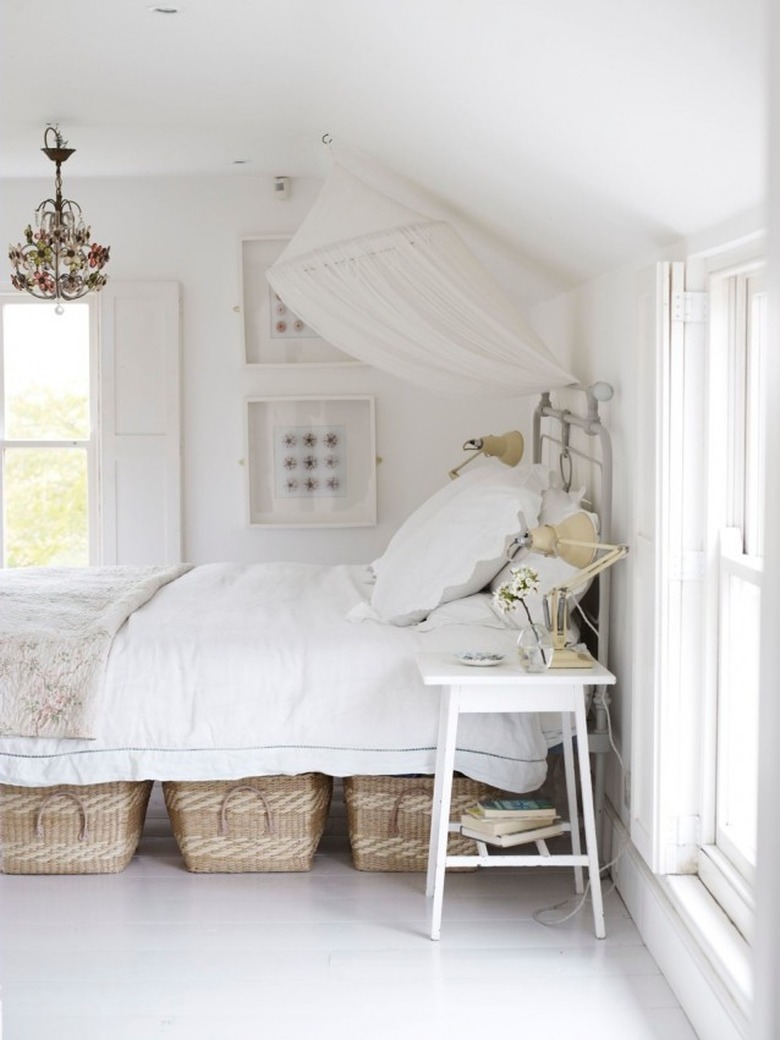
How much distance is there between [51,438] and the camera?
6.58 m

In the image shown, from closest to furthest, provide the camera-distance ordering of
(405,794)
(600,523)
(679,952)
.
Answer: (679,952), (405,794), (600,523)

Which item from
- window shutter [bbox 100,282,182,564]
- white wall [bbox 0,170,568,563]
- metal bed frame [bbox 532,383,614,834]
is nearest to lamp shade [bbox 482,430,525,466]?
metal bed frame [bbox 532,383,614,834]

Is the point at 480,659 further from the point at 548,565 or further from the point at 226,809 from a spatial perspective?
the point at 226,809

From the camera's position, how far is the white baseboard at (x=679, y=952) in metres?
2.43

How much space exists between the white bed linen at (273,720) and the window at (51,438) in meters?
3.07

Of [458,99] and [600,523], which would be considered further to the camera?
[600,523]

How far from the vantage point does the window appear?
6.56 m

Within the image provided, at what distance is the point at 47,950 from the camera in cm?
318

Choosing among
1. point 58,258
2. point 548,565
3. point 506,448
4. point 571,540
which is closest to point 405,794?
point 548,565

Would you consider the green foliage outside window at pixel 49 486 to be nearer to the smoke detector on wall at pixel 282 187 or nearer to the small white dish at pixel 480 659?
the smoke detector on wall at pixel 282 187

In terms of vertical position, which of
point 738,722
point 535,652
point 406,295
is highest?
point 406,295

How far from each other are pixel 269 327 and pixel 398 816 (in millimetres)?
3400

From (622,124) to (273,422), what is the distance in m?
3.98

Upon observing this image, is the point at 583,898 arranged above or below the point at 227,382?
below
